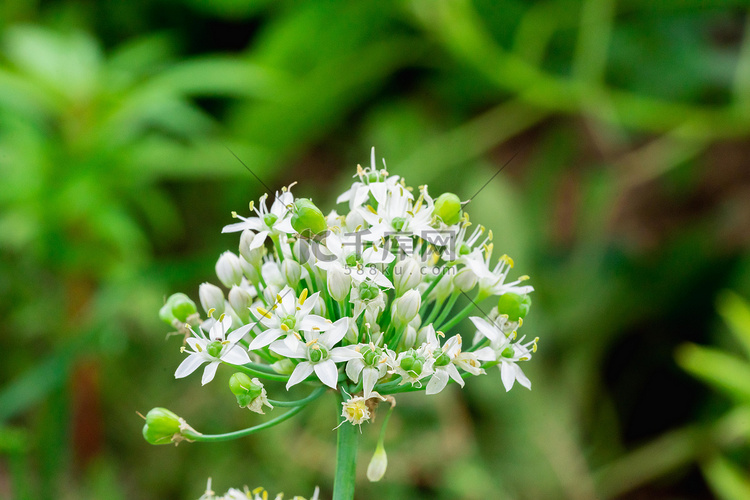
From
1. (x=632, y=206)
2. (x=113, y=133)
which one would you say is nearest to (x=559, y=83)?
(x=632, y=206)

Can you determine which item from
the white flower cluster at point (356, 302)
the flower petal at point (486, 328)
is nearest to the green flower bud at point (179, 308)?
the white flower cluster at point (356, 302)

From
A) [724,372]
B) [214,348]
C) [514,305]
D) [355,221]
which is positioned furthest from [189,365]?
[724,372]

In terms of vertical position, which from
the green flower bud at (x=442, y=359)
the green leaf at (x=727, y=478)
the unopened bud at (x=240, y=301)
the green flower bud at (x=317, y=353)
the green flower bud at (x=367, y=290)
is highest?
the unopened bud at (x=240, y=301)

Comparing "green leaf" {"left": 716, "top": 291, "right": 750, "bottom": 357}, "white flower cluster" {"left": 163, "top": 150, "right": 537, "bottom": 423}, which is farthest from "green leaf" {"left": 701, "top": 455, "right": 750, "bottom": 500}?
"white flower cluster" {"left": 163, "top": 150, "right": 537, "bottom": 423}

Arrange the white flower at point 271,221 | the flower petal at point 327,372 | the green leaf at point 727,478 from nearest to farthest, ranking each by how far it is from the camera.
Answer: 1. the flower petal at point 327,372
2. the white flower at point 271,221
3. the green leaf at point 727,478

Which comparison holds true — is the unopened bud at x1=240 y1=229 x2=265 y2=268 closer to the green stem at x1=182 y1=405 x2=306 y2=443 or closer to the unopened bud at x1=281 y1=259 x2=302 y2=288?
the unopened bud at x1=281 y1=259 x2=302 y2=288

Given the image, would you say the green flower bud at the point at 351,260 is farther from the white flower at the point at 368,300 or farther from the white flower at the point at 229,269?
the white flower at the point at 229,269

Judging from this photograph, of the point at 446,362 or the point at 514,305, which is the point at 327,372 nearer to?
the point at 446,362
